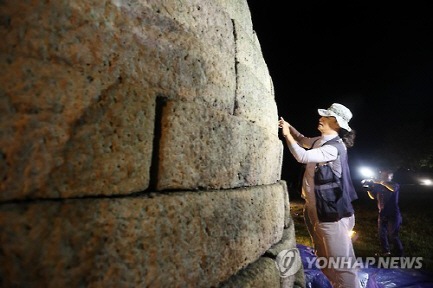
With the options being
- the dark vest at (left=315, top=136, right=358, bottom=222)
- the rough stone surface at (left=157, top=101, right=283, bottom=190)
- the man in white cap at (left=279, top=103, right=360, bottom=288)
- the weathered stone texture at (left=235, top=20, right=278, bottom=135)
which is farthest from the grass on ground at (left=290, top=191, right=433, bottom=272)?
the rough stone surface at (left=157, top=101, right=283, bottom=190)

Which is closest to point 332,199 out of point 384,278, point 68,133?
point 384,278

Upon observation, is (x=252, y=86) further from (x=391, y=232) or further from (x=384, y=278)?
(x=391, y=232)

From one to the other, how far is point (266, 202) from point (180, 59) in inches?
51.8

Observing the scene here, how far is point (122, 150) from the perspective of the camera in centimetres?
111

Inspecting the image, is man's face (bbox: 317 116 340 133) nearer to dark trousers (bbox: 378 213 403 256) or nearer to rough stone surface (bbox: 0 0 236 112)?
rough stone surface (bbox: 0 0 236 112)

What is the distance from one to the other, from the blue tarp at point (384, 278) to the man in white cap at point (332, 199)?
500 mm

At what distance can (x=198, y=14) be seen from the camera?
1.56 metres

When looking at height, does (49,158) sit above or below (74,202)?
above

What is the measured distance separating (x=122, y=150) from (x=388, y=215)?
5.90m

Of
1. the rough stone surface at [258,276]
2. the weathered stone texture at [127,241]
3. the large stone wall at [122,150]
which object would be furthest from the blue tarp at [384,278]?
the weathered stone texture at [127,241]

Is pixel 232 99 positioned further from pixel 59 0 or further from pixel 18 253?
pixel 18 253

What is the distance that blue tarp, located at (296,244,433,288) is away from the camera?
325cm

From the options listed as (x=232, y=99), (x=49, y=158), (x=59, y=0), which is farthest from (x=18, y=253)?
(x=232, y=99)

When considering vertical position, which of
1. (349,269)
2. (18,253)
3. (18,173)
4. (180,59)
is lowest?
(349,269)
